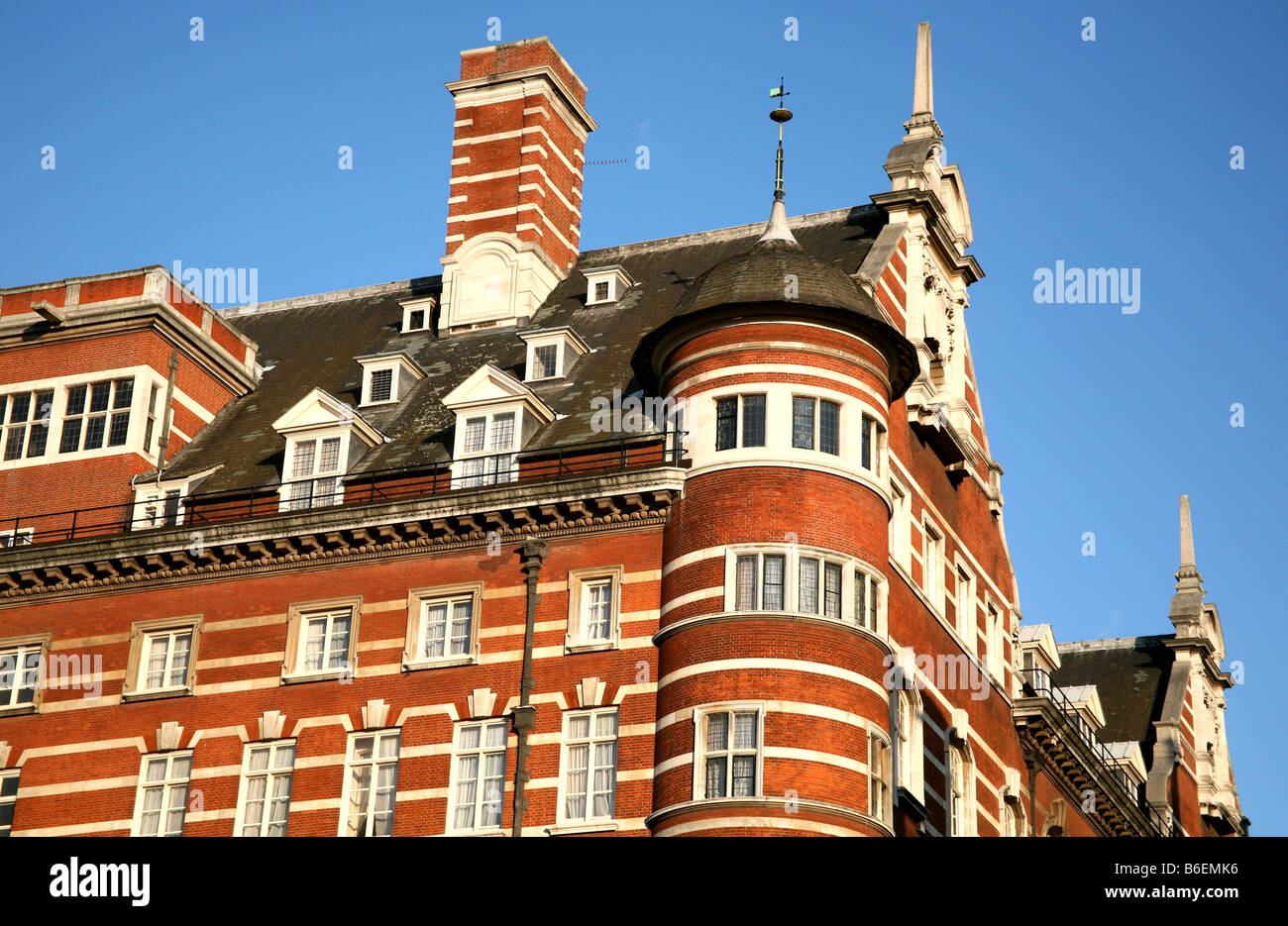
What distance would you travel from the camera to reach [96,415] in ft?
177

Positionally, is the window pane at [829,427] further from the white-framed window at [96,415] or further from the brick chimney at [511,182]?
the white-framed window at [96,415]

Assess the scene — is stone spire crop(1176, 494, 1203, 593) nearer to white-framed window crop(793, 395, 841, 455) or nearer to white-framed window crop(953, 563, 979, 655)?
white-framed window crop(953, 563, 979, 655)

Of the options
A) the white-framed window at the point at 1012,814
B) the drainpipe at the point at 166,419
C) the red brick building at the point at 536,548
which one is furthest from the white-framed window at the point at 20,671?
the white-framed window at the point at 1012,814

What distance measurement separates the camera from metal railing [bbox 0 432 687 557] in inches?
1822

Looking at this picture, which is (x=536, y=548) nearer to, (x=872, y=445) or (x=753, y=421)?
(x=753, y=421)

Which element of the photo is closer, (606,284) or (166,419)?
(166,419)

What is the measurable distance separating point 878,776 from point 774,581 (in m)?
4.73

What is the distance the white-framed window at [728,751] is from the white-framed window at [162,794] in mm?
13011

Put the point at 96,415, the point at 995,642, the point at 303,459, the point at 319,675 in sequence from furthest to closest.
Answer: the point at 995,642 → the point at 96,415 → the point at 303,459 → the point at 319,675

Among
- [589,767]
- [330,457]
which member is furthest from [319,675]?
[589,767]

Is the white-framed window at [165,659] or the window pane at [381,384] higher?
the window pane at [381,384]

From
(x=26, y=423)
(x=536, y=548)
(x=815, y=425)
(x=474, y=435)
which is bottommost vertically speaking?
(x=536, y=548)

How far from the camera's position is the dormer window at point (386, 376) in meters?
53.6
